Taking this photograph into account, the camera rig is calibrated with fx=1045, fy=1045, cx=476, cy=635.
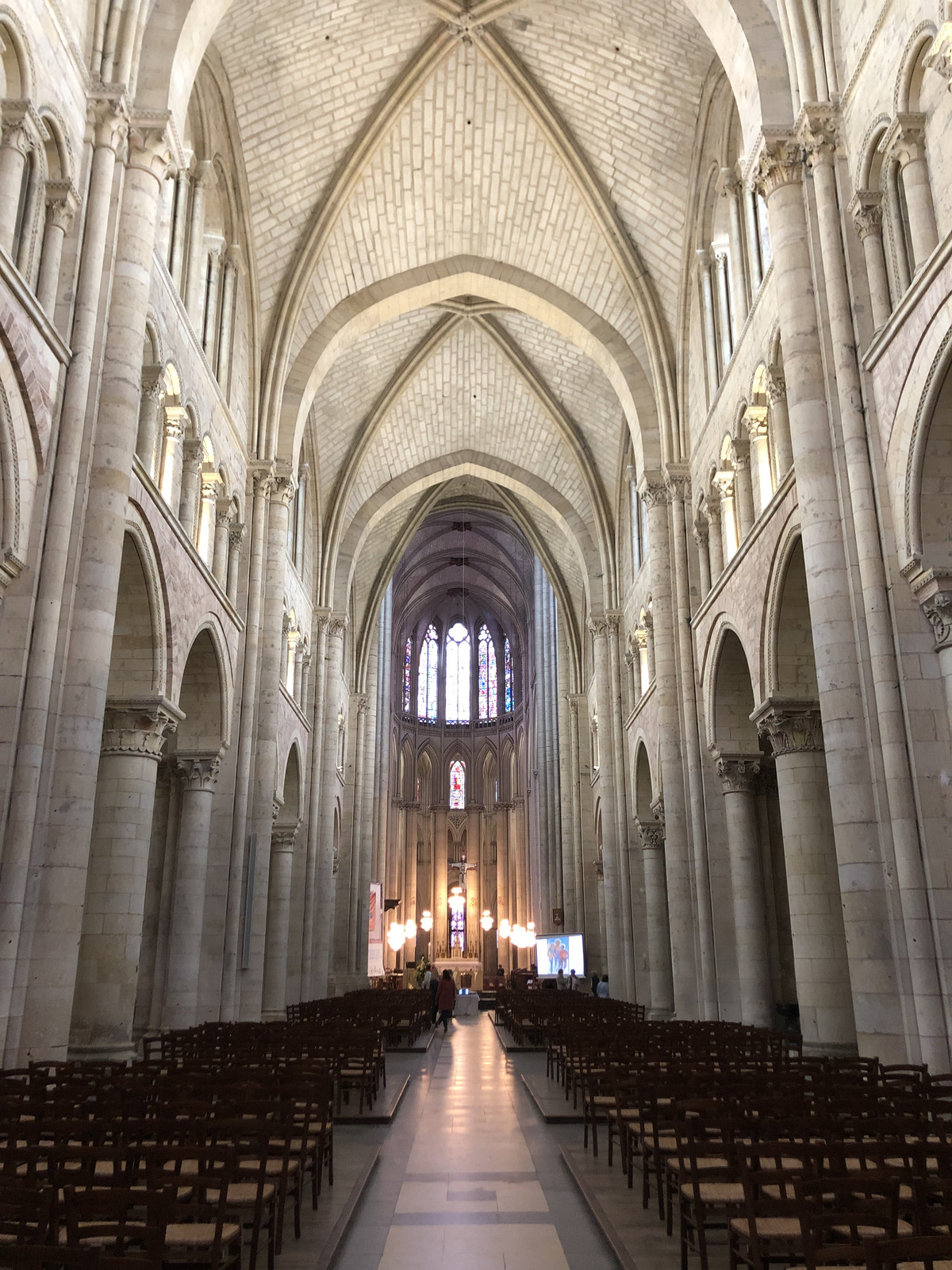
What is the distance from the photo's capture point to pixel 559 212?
78.1 feet

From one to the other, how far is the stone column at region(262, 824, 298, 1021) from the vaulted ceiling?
867 cm

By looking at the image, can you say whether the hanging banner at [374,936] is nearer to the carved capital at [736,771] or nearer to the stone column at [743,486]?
the carved capital at [736,771]

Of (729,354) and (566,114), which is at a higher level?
(566,114)

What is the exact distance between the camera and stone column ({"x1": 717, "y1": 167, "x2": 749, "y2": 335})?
1842cm

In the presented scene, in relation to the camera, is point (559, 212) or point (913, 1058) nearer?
point (913, 1058)

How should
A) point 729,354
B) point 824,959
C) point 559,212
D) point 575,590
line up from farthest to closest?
1. point 575,590
2. point 559,212
3. point 729,354
4. point 824,959

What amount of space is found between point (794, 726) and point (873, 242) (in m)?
6.57

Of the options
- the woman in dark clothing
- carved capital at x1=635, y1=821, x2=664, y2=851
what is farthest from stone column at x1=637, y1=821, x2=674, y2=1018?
the woman in dark clothing

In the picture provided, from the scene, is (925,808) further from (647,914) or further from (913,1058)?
(647,914)

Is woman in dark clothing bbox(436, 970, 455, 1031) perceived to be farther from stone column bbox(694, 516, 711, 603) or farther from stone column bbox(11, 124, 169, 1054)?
stone column bbox(11, 124, 169, 1054)

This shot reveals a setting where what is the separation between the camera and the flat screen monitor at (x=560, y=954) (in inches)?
1393

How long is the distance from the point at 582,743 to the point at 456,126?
24.5 meters

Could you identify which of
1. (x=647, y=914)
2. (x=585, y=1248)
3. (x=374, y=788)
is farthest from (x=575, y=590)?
(x=585, y=1248)

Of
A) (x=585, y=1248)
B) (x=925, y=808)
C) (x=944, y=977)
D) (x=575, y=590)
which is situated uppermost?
(x=575, y=590)
